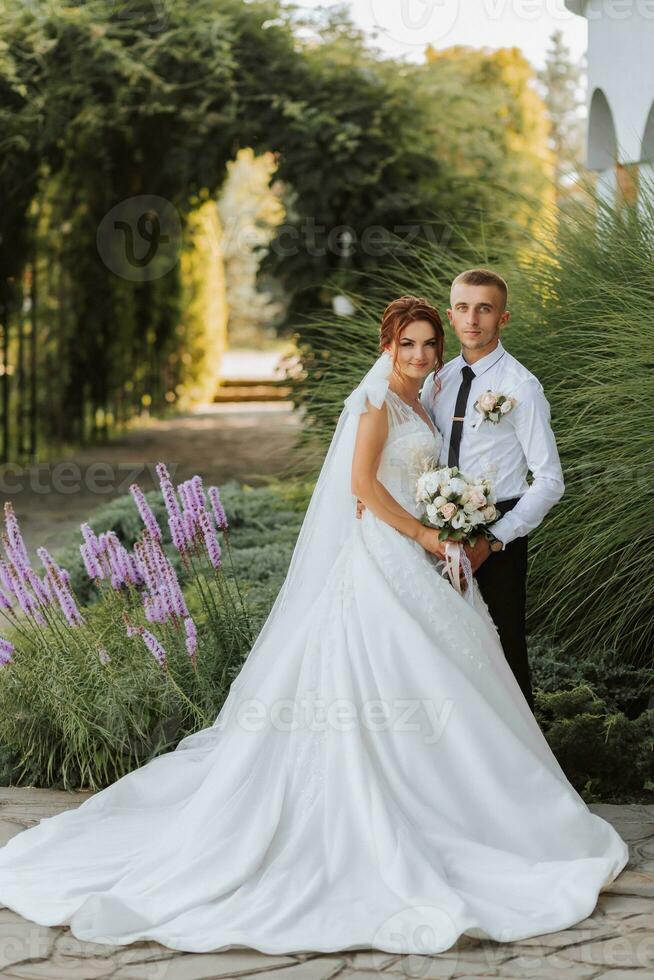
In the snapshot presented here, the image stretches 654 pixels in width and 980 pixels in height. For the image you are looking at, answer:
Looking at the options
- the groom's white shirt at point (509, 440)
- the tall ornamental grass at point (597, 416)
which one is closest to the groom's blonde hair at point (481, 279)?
the groom's white shirt at point (509, 440)

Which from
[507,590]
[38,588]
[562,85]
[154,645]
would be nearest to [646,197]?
[507,590]

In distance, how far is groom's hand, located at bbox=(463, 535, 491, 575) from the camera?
3.43 m

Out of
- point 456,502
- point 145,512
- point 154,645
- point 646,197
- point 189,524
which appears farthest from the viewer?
point 646,197

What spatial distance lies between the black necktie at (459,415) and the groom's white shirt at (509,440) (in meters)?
0.01

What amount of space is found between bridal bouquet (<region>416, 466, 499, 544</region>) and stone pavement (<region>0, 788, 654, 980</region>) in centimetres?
107

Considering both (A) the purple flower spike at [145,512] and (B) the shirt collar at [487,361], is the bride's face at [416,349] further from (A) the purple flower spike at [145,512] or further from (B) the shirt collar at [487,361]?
(A) the purple flower spike at [145,512]

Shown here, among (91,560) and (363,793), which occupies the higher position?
(91,560)

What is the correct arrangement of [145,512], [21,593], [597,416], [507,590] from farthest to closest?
[597,416] → [145,512] → [21,593] → [507,590]

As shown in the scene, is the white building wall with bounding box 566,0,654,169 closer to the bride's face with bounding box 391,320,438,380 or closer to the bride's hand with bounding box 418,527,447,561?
the bride's face with bounding box 391,320,438,380

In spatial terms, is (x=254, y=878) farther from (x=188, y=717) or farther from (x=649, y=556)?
(x=649, y=556)

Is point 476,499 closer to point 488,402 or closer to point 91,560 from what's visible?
point 488,402

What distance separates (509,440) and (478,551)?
1.12 feet

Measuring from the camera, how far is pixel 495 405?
3.42m

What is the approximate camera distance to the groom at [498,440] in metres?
3.41
